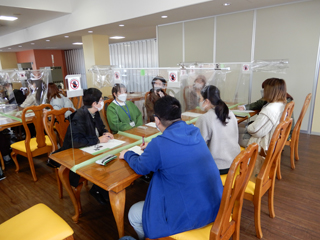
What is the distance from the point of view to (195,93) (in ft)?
9.00

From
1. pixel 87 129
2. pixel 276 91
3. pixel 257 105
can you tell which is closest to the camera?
pixel 87 129

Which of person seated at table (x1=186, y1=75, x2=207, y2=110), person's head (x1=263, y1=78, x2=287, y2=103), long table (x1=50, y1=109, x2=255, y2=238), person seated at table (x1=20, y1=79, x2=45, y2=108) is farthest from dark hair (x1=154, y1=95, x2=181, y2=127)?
person seated at table (x1=20, y1=79, x2=45, y2=108)

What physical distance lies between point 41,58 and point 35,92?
24.2 feet

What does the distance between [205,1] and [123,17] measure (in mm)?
1754

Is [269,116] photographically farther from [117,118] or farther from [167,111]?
[117,118]

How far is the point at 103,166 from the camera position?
1.36m

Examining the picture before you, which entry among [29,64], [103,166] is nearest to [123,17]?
[103,166]

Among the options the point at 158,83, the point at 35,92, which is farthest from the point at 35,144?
the point at 158,83

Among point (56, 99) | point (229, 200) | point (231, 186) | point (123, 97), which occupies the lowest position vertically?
point (229, 200)

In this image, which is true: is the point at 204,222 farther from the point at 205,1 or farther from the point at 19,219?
the point at 205,1

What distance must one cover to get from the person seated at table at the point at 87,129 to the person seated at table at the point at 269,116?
4.21ft

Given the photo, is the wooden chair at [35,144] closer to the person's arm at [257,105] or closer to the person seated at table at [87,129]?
the person seated at table at [87,129]

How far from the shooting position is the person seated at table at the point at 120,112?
2.13 metres

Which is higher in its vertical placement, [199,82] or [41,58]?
[41,58]
